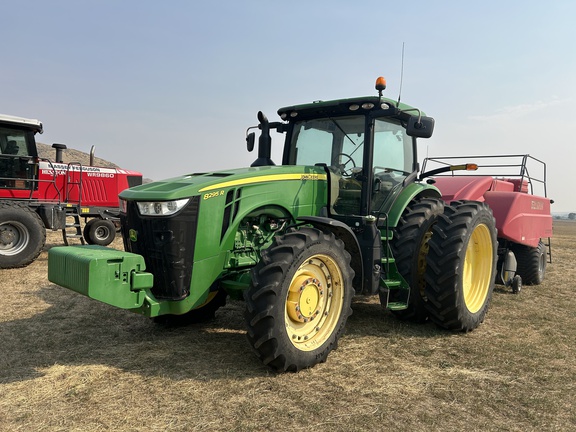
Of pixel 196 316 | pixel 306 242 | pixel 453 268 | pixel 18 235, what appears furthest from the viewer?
pixel 18 235

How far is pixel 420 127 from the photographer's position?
15.1 ft

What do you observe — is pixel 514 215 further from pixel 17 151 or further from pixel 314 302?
pixel 17 151

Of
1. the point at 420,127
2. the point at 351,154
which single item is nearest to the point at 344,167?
the point at 351,154

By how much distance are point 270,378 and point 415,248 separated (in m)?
2.23

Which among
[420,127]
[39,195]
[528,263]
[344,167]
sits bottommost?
[528,263]

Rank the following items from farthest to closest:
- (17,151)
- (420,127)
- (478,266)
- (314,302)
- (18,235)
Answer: (17,151), (18,235), (478,266), (420,127), (314,302)

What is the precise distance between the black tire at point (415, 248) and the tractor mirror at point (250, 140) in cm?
202

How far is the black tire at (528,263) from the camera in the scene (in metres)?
8.18

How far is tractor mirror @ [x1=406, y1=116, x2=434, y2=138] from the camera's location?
461 cm

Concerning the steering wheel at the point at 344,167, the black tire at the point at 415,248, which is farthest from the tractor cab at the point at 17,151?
the black tire at the point at 415,248

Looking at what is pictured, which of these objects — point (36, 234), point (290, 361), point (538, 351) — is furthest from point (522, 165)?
point (36, 234)

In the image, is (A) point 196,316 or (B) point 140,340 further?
(A) point 196,316

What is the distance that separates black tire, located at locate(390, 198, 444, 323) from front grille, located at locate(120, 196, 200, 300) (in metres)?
2.32

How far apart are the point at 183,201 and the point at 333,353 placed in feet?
6.45
